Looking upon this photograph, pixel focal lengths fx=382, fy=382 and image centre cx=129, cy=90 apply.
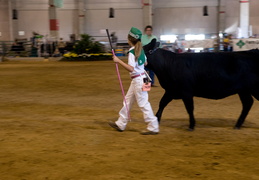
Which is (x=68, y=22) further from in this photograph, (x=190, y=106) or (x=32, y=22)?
(x=190, y=106)

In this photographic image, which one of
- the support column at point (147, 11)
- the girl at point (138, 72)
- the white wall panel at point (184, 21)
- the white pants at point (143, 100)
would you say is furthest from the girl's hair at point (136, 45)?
the white wall panel at point (184, 21)

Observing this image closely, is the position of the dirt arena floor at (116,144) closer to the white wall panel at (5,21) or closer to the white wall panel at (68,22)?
the white wall panel at (68,22)

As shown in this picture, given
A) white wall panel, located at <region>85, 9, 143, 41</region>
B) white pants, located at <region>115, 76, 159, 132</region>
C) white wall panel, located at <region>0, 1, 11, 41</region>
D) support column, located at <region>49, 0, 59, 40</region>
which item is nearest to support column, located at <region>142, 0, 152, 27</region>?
white wall panel, located at <region>85, 9, 143, 41</region>

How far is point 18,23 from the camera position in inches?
1544

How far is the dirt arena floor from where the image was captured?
14.5 feet

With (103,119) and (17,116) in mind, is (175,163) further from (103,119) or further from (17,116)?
(17,116)

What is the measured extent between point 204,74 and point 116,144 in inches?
79.0

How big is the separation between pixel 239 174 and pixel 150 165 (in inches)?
40.9

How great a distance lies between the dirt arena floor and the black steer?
665 millimetres

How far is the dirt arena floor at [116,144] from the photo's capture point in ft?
14.5

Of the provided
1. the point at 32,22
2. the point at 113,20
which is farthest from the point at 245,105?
the point at 32,22

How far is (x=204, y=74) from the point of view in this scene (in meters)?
6.48

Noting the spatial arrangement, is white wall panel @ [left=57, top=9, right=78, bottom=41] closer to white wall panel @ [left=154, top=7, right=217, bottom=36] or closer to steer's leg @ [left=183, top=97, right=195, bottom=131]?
white wall panel @ [left=154, top=7, right=217, bottom=36]

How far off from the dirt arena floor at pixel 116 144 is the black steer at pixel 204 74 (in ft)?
2.18
